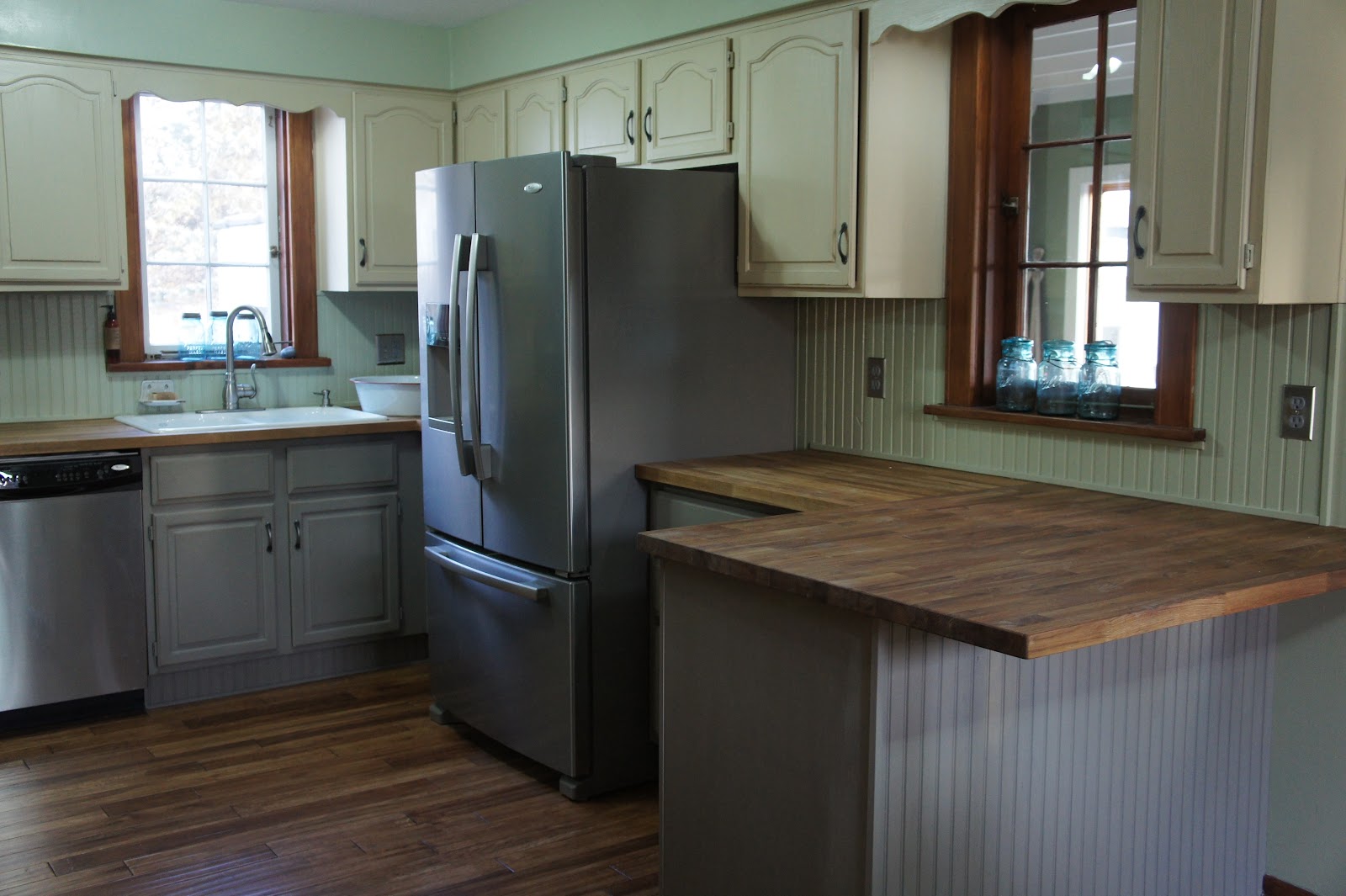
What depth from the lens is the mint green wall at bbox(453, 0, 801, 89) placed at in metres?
3.56

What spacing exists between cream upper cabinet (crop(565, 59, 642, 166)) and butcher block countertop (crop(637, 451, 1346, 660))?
137 centimetres

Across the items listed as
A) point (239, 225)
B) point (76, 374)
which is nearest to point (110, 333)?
point (76, 374)

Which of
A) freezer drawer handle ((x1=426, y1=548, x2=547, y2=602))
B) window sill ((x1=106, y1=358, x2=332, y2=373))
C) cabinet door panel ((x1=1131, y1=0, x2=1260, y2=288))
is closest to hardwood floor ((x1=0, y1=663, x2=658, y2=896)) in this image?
freezer drawer handle ((x1=426, y1=548, x2=547, y2=602))

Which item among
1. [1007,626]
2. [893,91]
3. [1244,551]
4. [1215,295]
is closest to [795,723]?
[1007,626]

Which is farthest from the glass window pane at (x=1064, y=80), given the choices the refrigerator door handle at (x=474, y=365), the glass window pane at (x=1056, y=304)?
the refrigerator door handle at (x=474, y=365)

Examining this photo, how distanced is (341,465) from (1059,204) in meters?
2.47

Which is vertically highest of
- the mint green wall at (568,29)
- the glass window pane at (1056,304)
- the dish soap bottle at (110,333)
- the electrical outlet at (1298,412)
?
the mint green wall at (568,29)

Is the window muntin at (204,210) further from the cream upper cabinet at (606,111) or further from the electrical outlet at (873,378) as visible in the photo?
the electrical outlet at (873,378)

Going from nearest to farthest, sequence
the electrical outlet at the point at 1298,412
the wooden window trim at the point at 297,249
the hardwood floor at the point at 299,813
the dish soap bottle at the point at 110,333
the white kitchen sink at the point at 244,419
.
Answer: the electrical outlet at the point at 1298,412 → the hardwood floor at the point at 299,813 → the white kitchen sink at the point at 244,419 → the dish soap bottle at the point at 110,333 → the wooden window trim at the point at 297,249

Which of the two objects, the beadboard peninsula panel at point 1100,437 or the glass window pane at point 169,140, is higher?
the glass window pane at point 169,140

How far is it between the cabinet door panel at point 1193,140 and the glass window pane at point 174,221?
3413 millimetres

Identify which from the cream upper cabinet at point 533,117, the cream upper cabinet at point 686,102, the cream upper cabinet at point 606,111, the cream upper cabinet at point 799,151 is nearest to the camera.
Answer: the cream upper cabinet at point 799,151

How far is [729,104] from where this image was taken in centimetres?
351

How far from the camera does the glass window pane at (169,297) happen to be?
4.53 metres
